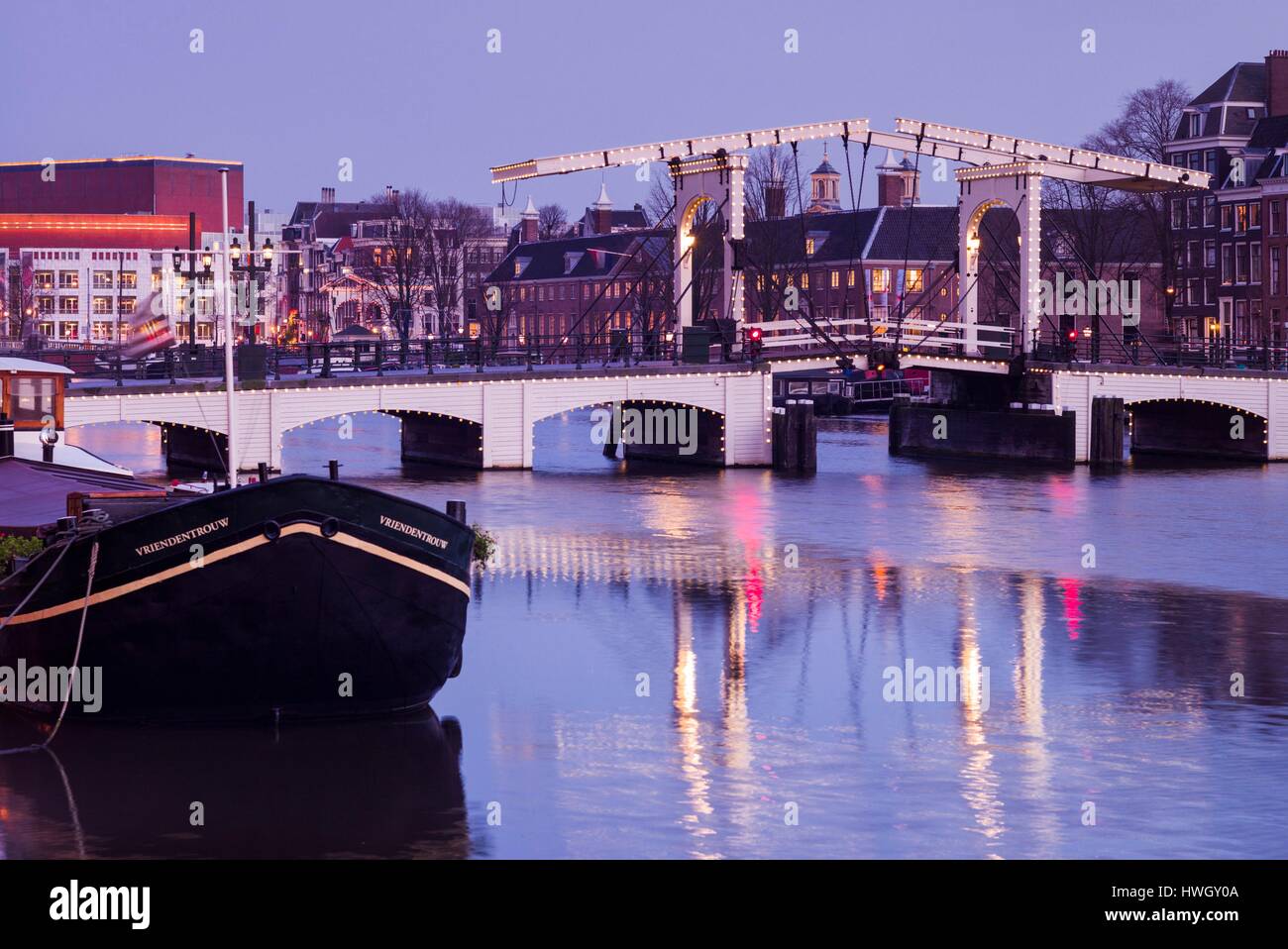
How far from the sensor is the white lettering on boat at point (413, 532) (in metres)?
17.3

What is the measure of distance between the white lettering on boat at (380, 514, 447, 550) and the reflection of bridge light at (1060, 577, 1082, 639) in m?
8.93

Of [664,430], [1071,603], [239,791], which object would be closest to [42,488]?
[239,791]

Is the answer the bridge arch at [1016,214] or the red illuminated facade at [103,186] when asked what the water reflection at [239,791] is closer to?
the bridge arch at [1016,214]

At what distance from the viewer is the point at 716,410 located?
49.5 m

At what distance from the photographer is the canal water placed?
14.4 m

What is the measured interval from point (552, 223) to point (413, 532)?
141 metres

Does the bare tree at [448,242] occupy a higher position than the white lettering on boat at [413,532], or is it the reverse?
the bare tree at [448,242]

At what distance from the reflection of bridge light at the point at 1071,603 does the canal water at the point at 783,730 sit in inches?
5.0

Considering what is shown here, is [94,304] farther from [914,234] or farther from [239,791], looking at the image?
[239,791]

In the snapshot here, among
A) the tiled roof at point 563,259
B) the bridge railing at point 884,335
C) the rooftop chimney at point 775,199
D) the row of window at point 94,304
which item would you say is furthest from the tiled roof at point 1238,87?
the row of window at point 94,304

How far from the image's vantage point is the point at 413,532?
57.8 feet

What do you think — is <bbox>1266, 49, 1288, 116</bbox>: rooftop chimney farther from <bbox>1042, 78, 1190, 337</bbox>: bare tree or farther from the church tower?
the church tower
